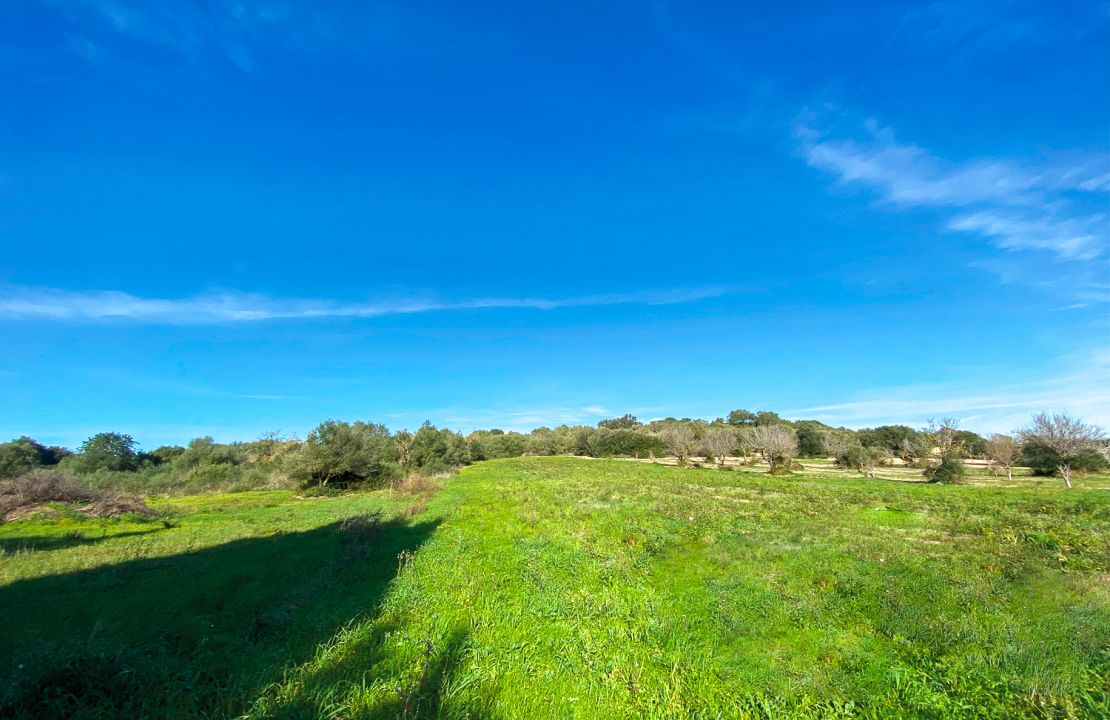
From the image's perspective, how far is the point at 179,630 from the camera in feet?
28.9

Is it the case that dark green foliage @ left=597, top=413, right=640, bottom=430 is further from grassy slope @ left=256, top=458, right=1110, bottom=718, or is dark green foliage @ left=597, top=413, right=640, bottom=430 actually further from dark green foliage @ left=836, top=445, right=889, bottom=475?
grassy slope @ left=256, top=458, right=1110, bottom=718

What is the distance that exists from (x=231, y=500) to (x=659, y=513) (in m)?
42.0

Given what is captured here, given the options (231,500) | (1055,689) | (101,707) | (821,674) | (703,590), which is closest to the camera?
(101,707)

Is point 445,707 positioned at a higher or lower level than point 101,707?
lower

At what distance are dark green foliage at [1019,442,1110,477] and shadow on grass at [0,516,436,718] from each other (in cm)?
7239

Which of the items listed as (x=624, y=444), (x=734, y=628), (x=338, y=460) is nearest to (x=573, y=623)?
(x=734, y=628)

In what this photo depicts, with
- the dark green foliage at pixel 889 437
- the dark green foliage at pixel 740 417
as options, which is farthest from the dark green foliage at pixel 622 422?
the dark green foliage at pixel 889 437

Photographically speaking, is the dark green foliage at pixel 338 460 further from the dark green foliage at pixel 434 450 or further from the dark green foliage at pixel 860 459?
the dark green foliage at pixel 860 459

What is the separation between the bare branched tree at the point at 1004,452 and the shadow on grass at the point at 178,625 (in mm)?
71376

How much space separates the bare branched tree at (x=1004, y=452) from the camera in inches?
2103

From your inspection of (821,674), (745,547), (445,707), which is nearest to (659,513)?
(745,547)

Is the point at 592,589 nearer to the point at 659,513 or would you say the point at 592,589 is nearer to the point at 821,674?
the point at 821,674

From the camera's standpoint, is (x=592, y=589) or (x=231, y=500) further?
(x=231, y=500)

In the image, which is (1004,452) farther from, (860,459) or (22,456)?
(22,456)
